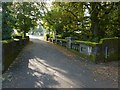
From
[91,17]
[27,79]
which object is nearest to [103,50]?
[27,79]

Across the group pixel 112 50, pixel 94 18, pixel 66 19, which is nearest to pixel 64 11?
pixel 66 19

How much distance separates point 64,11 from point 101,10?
482 centimetres

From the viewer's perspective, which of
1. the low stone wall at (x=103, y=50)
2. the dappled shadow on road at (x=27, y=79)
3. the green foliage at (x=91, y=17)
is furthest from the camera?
the green foliage at (x=91, y=17)

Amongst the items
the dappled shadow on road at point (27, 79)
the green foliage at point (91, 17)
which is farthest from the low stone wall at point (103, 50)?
the dappled shadow on road at point (27, 79)

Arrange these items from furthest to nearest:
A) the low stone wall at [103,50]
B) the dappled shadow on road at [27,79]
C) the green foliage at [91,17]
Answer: the green foliage at [91,17], the low stone wall at [103,50], the dappled shadow on road at [27,79]

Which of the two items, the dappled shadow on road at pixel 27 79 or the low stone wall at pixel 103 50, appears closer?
the dappled shadow on road at pixel 27 79

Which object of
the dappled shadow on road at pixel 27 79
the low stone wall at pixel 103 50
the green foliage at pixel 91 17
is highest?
the green foliage at pixel 91 17

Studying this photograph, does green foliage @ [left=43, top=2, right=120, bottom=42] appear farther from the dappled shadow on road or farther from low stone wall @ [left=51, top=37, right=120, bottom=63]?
the dappled shadow on road

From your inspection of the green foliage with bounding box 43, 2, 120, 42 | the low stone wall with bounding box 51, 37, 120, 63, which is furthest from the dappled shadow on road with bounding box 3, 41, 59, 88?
the green foliage with bounding box 43, 2, 120, 42

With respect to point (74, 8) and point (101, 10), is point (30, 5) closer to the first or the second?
point (74, 8)

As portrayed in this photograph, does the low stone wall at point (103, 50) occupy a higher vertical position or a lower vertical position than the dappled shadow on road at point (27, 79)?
higher

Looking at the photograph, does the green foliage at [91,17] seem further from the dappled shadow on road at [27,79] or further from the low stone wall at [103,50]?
the dappled shadow on road at [27,79]

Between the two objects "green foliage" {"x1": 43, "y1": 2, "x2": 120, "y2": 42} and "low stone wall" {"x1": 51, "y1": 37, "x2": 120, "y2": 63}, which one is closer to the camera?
"low stone wall" {"x1": 51, "y1": 37, "x2": 120, "y2": 63}

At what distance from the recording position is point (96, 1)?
2152cm
